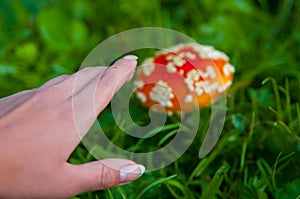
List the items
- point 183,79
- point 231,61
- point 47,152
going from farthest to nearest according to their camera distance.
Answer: point 231,61 < point 183,79 < point 47,152

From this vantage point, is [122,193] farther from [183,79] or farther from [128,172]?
[183,79]

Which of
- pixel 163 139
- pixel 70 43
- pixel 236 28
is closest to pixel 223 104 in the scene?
pixel 163 139

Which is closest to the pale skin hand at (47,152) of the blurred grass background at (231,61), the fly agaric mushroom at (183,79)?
the blurred grass background at (231,61)

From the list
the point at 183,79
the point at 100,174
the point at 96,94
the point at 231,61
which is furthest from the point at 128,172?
the point at 231,61

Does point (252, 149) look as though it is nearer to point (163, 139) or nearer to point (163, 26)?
point (163, 139)

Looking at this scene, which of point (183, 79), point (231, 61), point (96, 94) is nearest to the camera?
Answer: point (96, 94)

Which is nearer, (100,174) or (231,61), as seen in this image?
(100,174)

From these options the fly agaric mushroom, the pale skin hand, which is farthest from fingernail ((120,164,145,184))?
the fly agaric mushroom

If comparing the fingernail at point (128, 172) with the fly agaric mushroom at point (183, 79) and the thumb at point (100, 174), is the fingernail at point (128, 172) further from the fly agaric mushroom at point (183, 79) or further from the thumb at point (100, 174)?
the fly agaric mushroom at point (183, 79)
